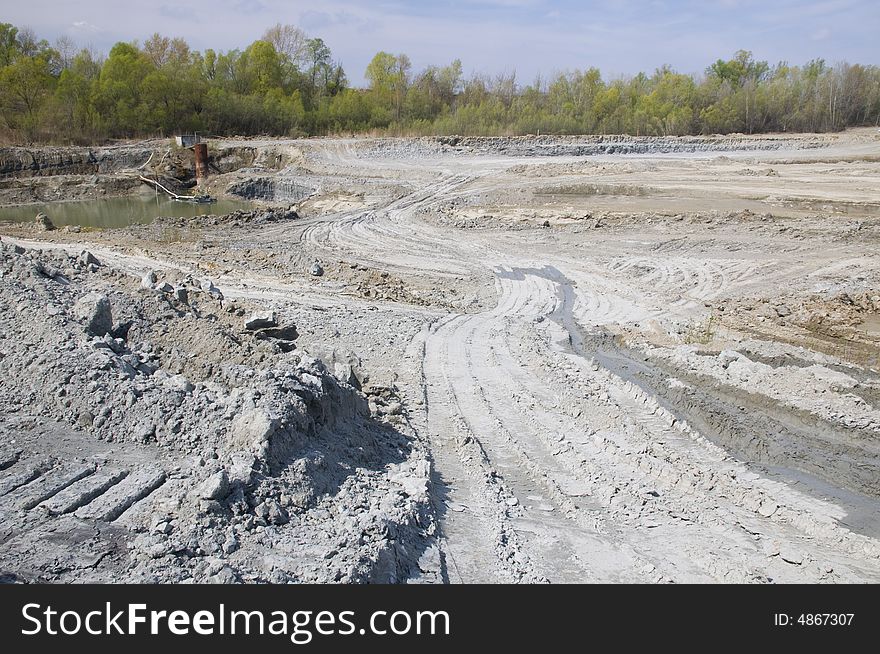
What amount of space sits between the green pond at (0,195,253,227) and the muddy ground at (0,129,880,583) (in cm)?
1203

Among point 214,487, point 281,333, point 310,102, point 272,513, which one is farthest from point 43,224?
point 310,102

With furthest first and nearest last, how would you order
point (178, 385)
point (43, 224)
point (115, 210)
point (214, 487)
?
point (115, 210) → point (43, 224) → point (178, 385) → point (214, 487)

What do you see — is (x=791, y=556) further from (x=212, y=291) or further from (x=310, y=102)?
(x=310, y=102)

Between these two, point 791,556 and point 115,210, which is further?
point 115,210

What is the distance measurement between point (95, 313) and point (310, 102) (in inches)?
1945

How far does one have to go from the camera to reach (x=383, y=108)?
48875 mm

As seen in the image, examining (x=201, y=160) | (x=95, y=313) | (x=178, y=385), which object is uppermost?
(x=201, y=160)

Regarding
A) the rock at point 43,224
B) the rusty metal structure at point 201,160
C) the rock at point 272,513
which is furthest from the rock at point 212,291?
the rusty metal structure at point 201,160

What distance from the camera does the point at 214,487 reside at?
4691mm

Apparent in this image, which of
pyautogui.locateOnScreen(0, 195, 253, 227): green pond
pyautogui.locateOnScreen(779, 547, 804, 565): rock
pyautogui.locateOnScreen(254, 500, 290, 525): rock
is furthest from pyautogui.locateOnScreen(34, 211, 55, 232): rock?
pyautogui.locateOnScreen(779, 547, 804, 565): rock

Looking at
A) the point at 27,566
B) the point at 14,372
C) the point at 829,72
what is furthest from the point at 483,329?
the point at 829,72

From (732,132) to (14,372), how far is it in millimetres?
50545

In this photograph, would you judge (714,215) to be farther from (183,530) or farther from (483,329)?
(183,530)

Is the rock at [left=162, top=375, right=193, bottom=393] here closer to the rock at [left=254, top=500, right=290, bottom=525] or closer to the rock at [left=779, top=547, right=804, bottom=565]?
the rock at [left=254, top=500, right=290, bottom=525]
